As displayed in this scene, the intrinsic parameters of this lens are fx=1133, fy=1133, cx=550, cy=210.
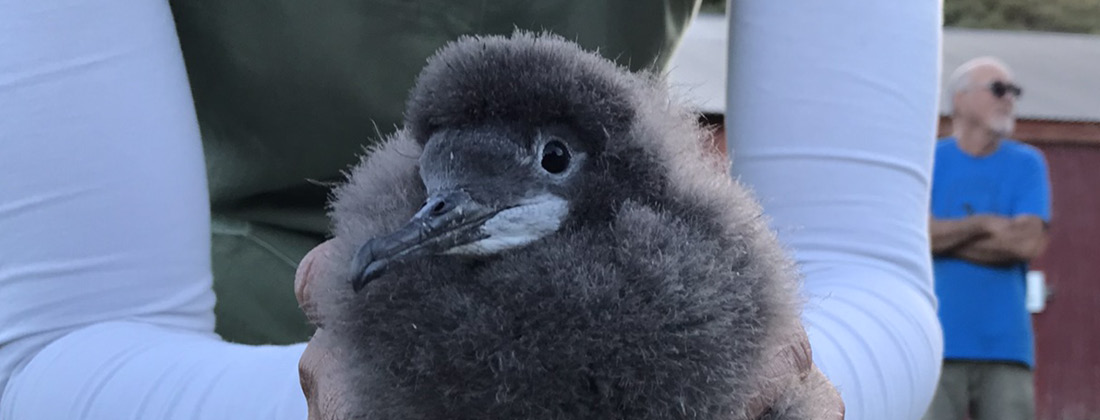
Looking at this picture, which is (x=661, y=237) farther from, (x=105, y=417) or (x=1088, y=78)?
(x=1088, y=78)

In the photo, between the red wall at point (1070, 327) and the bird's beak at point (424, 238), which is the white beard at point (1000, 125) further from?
the red wall at point (1070, 327)

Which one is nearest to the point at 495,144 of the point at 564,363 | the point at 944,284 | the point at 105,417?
the point at 564,363

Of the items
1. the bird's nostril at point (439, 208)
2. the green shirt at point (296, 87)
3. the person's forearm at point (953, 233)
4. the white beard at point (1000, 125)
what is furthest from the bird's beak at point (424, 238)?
the white beard at point (1000, 125)

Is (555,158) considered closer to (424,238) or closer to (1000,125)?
(424,238)

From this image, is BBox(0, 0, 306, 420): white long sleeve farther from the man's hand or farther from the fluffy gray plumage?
the fluffy gray plumage

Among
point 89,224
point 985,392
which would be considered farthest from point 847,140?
point 985,392

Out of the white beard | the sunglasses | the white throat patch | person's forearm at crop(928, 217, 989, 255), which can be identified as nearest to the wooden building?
the sunglasses
